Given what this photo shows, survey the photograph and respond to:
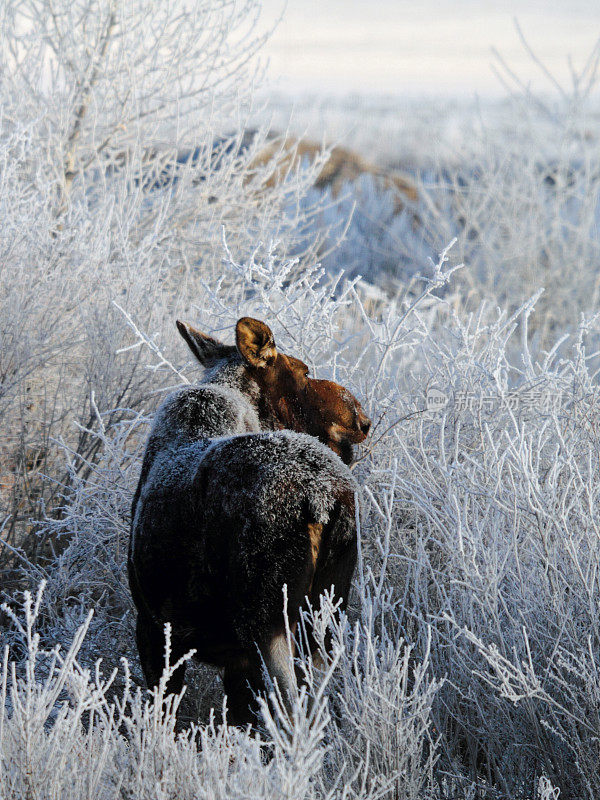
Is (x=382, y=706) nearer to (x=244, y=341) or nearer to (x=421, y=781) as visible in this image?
(x=421, y=781)

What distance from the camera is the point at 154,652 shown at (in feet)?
8.00

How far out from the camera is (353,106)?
33812 millimetres

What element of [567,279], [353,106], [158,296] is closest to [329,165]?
[353,106]

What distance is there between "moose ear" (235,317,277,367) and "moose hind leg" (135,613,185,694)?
85 centimetres

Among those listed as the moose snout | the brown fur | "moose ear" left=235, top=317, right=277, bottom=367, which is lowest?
the brown fur

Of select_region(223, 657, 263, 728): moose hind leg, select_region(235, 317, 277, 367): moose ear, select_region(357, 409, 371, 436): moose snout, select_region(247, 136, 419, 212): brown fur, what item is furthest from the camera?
select_region(247, 136, 419, 212): brown fur

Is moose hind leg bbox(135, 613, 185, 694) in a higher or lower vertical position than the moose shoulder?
lower

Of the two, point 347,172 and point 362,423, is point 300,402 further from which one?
point 347,172

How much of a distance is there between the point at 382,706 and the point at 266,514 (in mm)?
568

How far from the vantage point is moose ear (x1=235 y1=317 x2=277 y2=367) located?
8.37 ft

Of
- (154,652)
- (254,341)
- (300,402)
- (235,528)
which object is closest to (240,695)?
(154,652)

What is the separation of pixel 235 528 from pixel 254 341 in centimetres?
69

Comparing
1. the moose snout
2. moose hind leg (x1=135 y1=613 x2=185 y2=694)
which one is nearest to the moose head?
the moose snout

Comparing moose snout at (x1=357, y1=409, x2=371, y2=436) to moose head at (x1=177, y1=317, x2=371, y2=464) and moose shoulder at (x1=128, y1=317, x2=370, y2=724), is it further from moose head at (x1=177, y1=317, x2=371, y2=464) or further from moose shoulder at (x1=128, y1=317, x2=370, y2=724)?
moose shoulder at (x1=128, y1=317, x2=370, y2=724)
